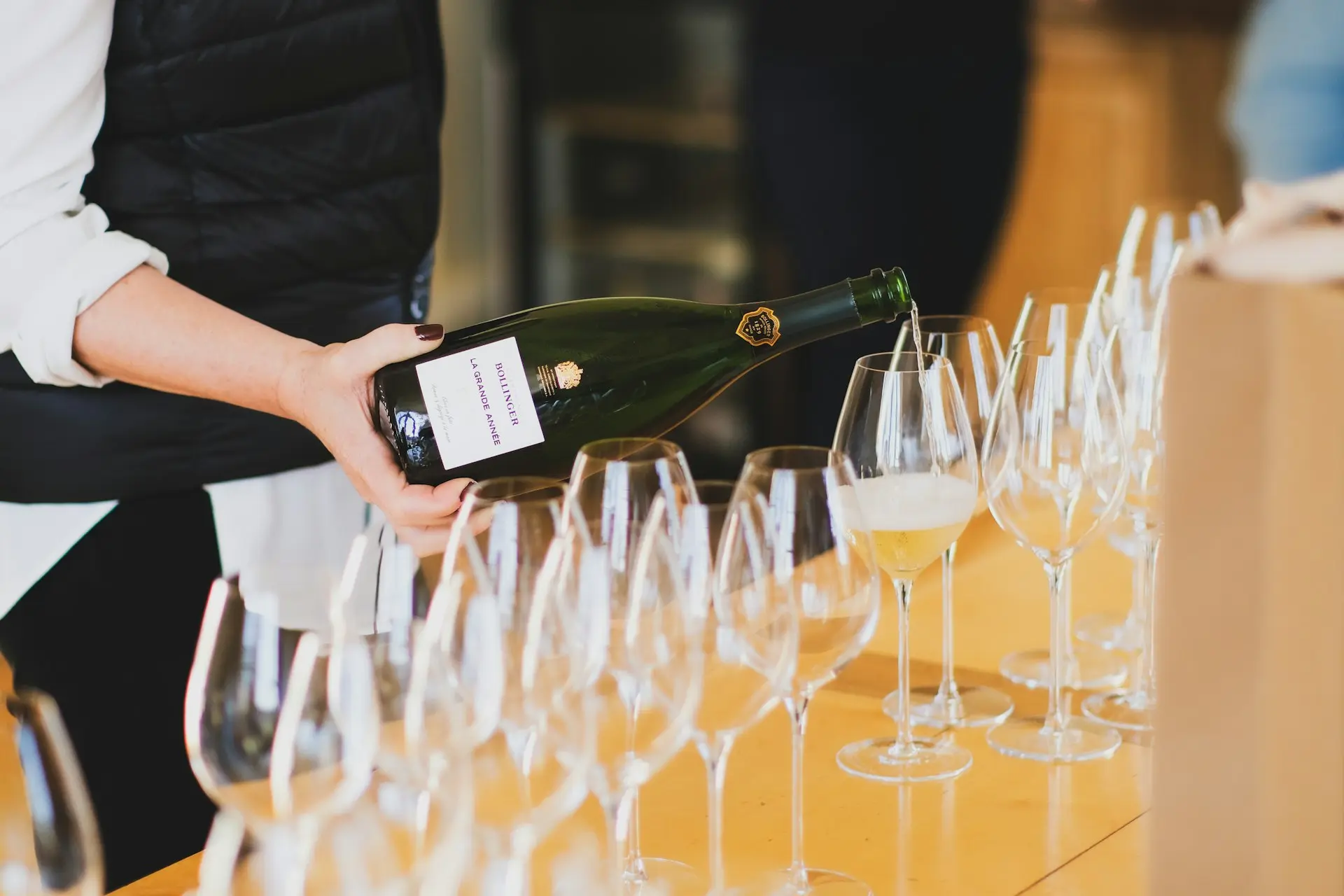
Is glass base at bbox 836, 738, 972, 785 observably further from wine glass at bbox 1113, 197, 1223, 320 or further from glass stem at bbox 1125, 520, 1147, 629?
wine glass at bbox 1113, 197, 1223, 320

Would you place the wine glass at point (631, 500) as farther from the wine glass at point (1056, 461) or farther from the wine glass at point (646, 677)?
the wine glass at point (1056, 461)

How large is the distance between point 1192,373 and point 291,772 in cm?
40

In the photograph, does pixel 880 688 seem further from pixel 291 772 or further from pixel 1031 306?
pixel 291 772

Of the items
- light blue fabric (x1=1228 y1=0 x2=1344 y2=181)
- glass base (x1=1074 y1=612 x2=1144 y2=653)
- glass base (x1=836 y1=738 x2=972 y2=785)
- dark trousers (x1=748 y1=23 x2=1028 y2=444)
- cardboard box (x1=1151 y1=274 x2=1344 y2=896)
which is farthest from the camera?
dark trousers (x1=748 y1=23 x2=1028 y2=444)

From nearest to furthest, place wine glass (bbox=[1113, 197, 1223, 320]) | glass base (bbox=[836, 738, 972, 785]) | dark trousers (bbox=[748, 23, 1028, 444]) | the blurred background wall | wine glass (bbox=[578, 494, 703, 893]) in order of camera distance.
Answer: wine glass (bbox=[578, 494, 703, 893]), glass base (bbox=[836, 738, 972, 785]), wine glass (bbox=[1113, 197, 1223, 320]), dark trousers (bbox=[748, 23, 1028, 444]), the blurred background wall

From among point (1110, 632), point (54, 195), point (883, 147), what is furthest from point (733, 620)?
point (883, 147)

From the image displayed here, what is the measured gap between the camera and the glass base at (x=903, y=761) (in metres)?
0.89

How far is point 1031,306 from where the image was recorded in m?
1.14

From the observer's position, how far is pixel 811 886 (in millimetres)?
761

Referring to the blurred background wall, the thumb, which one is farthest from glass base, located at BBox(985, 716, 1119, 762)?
the blurred background wall

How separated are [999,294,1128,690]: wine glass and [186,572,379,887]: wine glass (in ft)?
1.61

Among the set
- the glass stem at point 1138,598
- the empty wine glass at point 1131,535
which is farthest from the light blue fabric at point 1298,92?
the glass stem at point 1138,598

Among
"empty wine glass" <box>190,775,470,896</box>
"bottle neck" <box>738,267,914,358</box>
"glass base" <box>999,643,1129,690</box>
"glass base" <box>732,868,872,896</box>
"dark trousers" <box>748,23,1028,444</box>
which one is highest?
"dark trousers" <box>748,23,1028,444</box>

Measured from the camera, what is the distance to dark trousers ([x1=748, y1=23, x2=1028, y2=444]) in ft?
6.42
